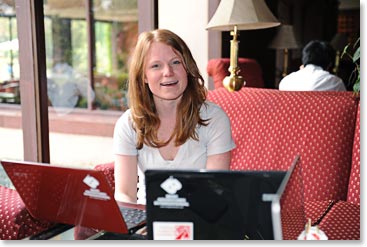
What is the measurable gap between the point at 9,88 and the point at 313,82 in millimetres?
3484

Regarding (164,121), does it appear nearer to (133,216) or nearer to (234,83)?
(133,216)

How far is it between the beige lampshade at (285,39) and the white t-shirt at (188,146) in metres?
4.00

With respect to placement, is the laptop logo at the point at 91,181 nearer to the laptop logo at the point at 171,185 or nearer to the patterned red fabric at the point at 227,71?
the laptop logo at the point at 171,185

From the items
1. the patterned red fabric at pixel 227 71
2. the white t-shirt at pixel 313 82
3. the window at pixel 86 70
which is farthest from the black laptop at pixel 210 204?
the window at pixel 86 70

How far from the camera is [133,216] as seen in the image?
1.16 meters

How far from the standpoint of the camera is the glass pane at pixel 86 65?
6.62m

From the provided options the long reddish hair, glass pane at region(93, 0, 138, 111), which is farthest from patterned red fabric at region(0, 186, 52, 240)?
glass pane at region(93, 0, 138, 111)

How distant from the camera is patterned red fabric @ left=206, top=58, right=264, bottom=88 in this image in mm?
3119

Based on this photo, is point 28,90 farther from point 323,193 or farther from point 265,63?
point 265,63

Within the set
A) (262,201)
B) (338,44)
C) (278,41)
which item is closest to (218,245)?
(262,201)

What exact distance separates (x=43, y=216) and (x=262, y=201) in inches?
21.1

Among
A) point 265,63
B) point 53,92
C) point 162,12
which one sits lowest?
point 53,92

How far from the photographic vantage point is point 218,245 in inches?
30.3

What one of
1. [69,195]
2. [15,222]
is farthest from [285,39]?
[69,195]
